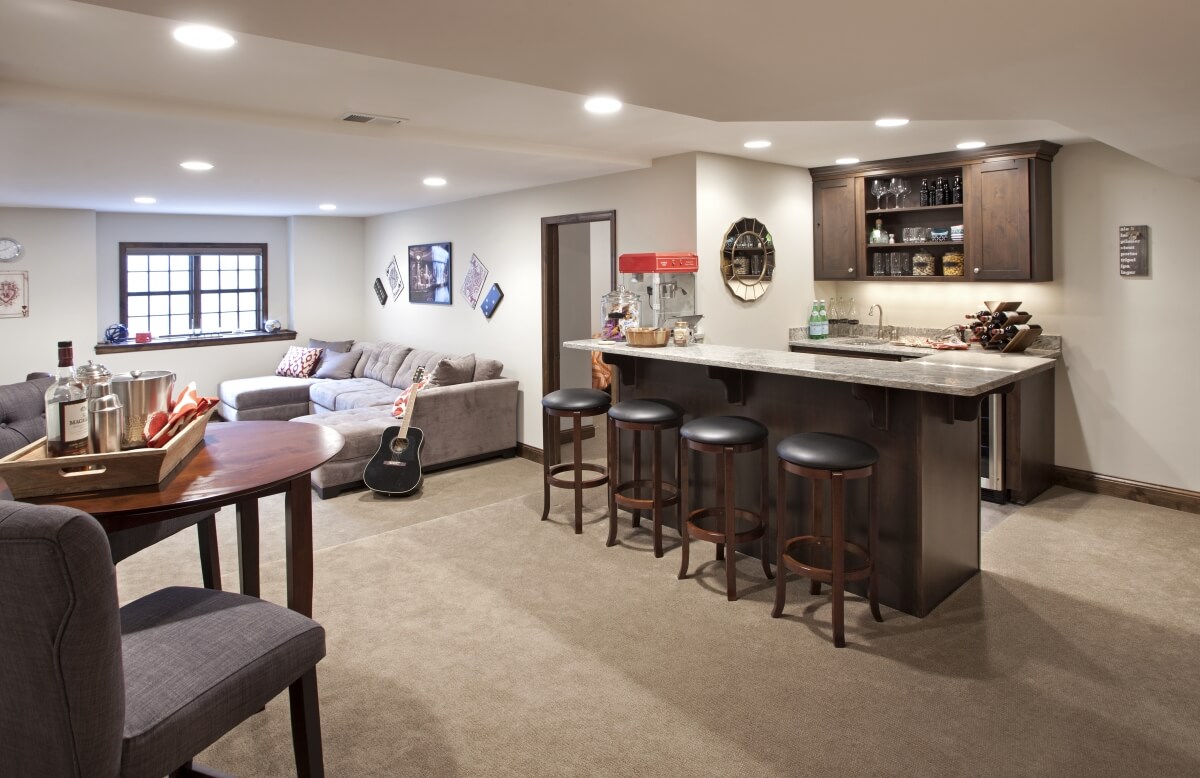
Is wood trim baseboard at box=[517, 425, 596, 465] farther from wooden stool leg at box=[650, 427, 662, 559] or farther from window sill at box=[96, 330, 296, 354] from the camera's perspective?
window sill at box=[96, 330, 296, 354]

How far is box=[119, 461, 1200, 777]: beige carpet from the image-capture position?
231cm

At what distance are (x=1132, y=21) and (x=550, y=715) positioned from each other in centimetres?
250

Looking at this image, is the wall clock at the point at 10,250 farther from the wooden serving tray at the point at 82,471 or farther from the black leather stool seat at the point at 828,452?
the black leather stool seat at the point at 828,452

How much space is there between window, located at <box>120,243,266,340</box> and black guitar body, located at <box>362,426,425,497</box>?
4228 millimetres

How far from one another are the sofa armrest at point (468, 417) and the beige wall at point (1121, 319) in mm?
3867

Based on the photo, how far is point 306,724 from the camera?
6.31 ft

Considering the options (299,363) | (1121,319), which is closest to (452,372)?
(299,363)

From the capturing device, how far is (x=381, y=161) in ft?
15.6

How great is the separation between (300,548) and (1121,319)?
493 centimetres

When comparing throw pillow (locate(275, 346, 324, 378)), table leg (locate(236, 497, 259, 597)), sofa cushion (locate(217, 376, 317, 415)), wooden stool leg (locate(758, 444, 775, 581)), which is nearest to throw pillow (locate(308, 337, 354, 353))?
throw pillow (locate(275, 346, 324, 378))

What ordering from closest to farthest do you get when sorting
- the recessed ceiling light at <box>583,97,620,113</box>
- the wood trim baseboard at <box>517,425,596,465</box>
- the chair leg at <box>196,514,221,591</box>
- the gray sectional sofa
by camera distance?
1. the chair leg at <box>196,514,221,591</box>
2. the recessed ceiling light at <box>583,97,620,113</box>
3. the gray sectional sofa
4. the wood trim baseboard at <box>517,425,596,465</box>

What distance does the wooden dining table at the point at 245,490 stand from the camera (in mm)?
1725

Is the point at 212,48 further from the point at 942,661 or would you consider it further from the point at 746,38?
the point at 942,661

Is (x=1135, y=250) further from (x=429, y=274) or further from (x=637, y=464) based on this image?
(x=429, y=274)
